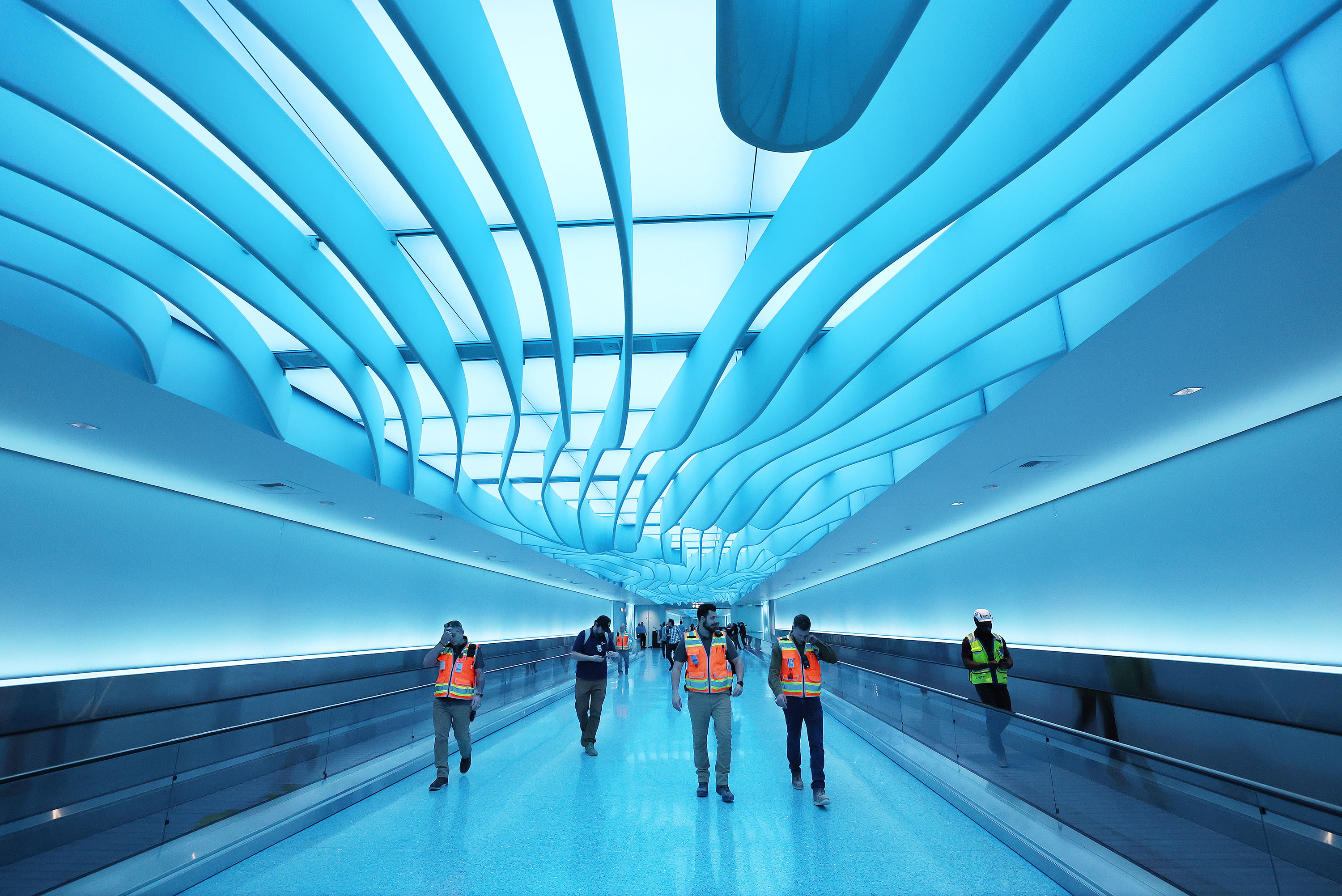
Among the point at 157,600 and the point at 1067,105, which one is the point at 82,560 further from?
the point at 1067,105

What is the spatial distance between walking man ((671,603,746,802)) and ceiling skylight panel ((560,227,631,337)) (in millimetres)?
3304

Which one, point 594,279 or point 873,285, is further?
point 873,285

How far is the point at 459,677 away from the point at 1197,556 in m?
9.90

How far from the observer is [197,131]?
→ 441 centimetres

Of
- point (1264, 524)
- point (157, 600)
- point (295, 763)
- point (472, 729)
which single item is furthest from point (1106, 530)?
point (157, 600)

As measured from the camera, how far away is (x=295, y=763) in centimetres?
639

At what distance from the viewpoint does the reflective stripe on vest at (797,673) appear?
6.58m

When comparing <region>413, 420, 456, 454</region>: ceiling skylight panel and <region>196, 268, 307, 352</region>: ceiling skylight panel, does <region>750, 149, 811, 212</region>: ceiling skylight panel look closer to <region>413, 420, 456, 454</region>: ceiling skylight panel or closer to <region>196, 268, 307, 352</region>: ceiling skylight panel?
<region>196, 268, 307, 352</region>: ceiling skylight panel

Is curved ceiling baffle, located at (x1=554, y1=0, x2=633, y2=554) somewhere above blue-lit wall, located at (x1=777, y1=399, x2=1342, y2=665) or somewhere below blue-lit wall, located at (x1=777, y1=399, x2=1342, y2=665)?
above

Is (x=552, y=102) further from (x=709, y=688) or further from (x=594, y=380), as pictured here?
(x=709, y=688)

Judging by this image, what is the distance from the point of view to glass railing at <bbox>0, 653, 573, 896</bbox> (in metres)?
3.98

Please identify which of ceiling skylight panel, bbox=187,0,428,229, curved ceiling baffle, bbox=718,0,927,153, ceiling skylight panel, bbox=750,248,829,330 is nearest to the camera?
curved ceiling baffle, bbox=718,0,927,153

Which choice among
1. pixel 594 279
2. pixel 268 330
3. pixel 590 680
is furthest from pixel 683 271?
pixel 590 680

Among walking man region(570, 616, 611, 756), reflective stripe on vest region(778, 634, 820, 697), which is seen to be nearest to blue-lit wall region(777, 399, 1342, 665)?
reflective stripe on vest region(778, 634, 820, 697)
